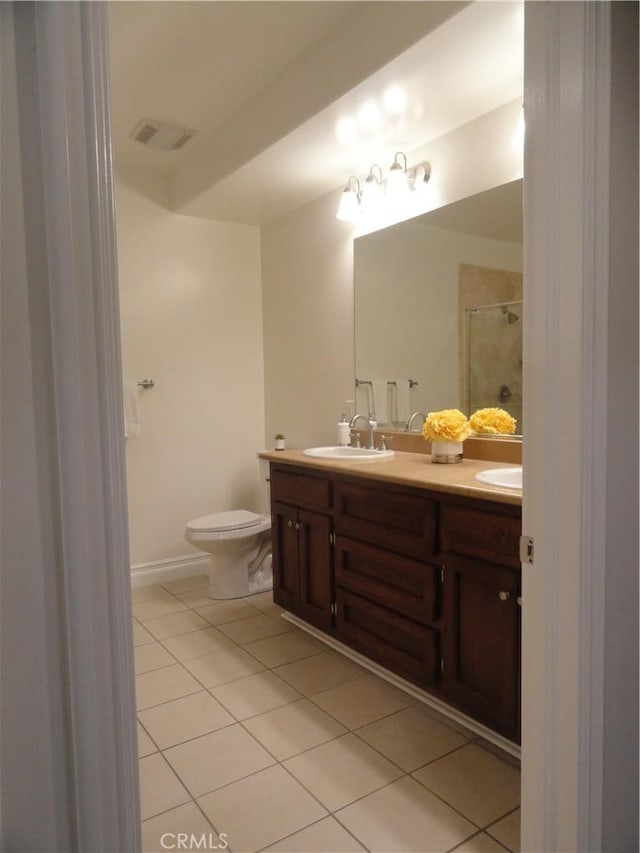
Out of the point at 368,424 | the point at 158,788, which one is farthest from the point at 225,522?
the point at 158,788

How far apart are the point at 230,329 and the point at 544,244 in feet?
9.72

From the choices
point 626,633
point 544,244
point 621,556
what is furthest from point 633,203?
point 626,633

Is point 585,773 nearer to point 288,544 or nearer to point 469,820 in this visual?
point 469,820

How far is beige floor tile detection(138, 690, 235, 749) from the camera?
77.2 inches

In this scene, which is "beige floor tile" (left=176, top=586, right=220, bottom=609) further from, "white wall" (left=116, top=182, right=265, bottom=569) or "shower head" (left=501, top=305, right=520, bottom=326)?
"shower head" (left=501, top=305, right=520, bottom=326)

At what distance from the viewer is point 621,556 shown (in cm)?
105

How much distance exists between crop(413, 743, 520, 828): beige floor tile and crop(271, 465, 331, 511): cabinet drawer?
3.45 ft

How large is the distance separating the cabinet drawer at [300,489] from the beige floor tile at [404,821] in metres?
1.11

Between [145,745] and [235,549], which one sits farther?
[235,549]

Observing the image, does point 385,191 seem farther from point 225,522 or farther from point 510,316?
point 225,522

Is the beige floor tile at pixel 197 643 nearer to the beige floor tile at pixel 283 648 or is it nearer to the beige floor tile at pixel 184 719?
the beige floor tile at pixel 283 648

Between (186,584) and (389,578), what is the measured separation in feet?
6.10

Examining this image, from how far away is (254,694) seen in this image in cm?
221

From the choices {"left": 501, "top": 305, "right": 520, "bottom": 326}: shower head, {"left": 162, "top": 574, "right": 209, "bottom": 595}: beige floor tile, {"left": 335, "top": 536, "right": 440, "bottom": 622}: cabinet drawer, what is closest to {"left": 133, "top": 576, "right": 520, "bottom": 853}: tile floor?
{"left": 335, "top": 536, "right": 440, "bottom": 622}: cabinet drawer
